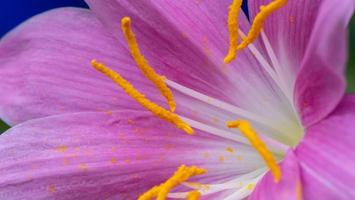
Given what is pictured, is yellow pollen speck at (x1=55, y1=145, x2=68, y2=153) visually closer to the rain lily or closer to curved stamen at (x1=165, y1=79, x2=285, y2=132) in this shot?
the rain lily

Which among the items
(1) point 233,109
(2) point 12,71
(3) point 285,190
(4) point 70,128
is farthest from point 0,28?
(3) point 285,190

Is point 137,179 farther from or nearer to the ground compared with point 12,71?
nearer to the ground

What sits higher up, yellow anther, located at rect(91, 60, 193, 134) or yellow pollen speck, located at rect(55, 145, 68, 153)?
yellow anther, located at rect(91, 60, 193, 134)

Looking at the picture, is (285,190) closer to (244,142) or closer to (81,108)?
(244,142)

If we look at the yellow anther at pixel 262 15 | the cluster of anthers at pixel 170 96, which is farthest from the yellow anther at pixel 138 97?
the yellow anther at pixel 262 15

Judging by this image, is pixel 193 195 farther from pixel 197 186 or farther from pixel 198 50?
pixel 198 50

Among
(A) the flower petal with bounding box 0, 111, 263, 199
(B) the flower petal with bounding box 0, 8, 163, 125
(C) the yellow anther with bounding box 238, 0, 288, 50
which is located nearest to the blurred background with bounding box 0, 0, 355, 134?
(B) the flower petal with bounding box 0, 8, 163, 125

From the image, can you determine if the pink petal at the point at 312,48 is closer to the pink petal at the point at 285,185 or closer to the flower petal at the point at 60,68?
the pink petal at the point at 285,185
